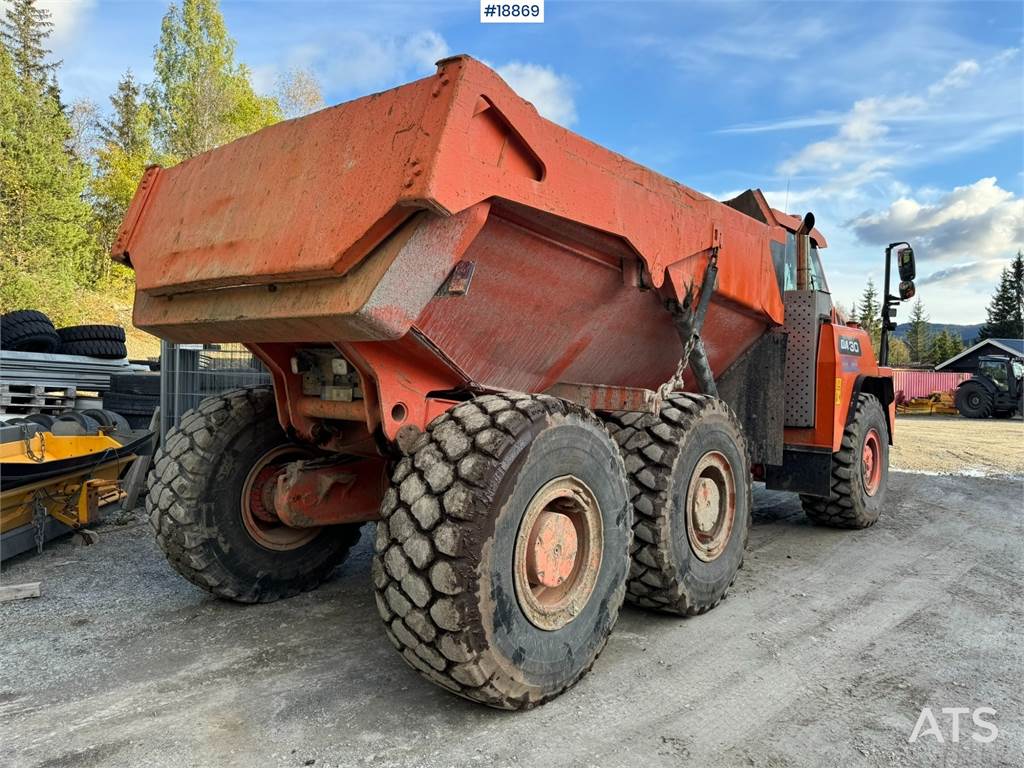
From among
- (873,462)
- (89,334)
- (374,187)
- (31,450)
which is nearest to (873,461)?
(873,462)

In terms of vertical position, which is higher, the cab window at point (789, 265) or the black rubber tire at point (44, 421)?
the cab window at point (789, 265)

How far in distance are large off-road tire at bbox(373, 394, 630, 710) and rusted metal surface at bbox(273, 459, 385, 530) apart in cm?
105

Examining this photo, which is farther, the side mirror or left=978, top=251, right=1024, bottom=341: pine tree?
left=978, top=251, right=1024, bottom=341: pine tree

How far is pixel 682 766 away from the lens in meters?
2.36

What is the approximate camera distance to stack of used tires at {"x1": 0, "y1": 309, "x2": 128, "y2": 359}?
8.95 metres

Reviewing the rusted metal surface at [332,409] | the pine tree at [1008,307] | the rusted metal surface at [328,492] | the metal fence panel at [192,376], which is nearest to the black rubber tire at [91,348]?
the metal fence panel at [192,376]

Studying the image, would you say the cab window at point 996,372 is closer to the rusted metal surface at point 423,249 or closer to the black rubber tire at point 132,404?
the rusted metal surface at point 423,249

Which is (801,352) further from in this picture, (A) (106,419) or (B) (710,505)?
(A) (106,419)

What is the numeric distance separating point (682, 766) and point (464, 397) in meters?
1.80

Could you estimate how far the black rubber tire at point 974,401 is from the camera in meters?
25.2

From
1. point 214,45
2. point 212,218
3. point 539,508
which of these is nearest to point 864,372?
point 539,508

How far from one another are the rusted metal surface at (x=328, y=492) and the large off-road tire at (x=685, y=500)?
1400mm

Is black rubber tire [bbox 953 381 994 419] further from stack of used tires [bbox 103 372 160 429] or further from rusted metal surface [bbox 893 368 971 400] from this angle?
stack of used tires [bbox 103 372 160 429]

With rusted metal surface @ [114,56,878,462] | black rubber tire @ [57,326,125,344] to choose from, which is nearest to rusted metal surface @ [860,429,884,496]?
rusted metal surface @ [114,56,878,462]
